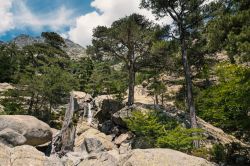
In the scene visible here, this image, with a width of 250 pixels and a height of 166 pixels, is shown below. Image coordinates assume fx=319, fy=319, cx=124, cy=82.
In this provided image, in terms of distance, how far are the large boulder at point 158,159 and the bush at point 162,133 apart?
9.35 m

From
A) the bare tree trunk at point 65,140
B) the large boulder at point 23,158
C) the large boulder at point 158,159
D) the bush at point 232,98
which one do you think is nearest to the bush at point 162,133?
the bush at point 232,98

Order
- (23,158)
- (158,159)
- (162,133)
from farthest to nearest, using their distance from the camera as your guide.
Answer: (162,133) → (23,158) → (158,159)

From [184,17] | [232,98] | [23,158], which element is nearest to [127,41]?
[184,17]

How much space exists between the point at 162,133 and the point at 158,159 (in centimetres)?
1201

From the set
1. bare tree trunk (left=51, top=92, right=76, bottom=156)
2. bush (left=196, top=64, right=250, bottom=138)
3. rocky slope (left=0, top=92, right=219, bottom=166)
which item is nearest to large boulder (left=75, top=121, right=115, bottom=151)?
rocky slope (left=0, top=92, right=219, bottom=166)

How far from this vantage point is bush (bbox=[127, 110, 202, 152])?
20.8 metres

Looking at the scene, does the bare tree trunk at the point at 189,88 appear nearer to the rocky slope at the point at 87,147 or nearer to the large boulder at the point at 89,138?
the rocky slope at the point at 87,147

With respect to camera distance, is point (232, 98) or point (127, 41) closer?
point (232, 98)

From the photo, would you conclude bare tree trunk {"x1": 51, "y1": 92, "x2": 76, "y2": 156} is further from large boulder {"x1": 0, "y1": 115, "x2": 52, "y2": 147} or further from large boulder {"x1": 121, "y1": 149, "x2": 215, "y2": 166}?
large boulder {"x1": 121, "y1": 149, "x2": 215, "y2": 166}

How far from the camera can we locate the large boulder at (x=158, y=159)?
423 inches

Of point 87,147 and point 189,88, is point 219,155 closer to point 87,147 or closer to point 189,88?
point 189,88

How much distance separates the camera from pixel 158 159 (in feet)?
35.9

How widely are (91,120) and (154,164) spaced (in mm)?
28430

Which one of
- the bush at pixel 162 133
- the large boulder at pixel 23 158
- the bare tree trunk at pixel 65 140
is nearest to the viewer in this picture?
the large boulder at pixel 23 158
